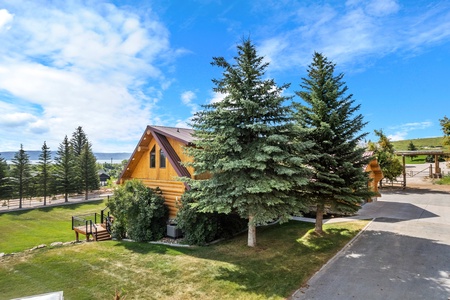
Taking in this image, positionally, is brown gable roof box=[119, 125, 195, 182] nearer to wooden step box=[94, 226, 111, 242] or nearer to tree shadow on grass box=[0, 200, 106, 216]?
wooden step box=[94, 226, 111, 242]

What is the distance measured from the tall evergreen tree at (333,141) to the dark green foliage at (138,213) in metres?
7.88

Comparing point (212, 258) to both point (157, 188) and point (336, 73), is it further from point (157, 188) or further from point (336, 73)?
point (336, 73)

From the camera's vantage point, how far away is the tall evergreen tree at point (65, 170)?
37750mm

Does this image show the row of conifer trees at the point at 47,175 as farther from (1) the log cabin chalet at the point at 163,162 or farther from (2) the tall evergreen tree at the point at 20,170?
(1) the log cabin chalet at the point at 163,162

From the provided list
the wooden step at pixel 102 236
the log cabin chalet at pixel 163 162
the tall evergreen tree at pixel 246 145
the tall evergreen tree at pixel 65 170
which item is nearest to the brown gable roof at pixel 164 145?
the log cabin chalet at pixel 163 162

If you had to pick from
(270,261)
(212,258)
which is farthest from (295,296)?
(212,258)

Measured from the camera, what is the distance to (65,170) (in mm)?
38531

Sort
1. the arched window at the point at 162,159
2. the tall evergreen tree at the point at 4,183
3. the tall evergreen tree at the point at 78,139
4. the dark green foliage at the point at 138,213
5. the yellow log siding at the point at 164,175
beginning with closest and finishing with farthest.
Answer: the dark green foliage at the point at 138,213 < the yellow log siding at the point at 164,175 < the arched window at the point at 162,159 < the tall evergreen tree at the point at 4,183 < the tall evergreen tree at the point at 78,139

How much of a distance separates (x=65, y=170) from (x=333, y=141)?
40.8 m

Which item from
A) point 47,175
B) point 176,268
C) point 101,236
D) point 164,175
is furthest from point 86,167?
point 176,268

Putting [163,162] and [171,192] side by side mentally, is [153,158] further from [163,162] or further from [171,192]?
[171,192]

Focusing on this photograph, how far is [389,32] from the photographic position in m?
13.4

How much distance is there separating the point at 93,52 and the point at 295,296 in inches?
520

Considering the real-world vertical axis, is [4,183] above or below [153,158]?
below
